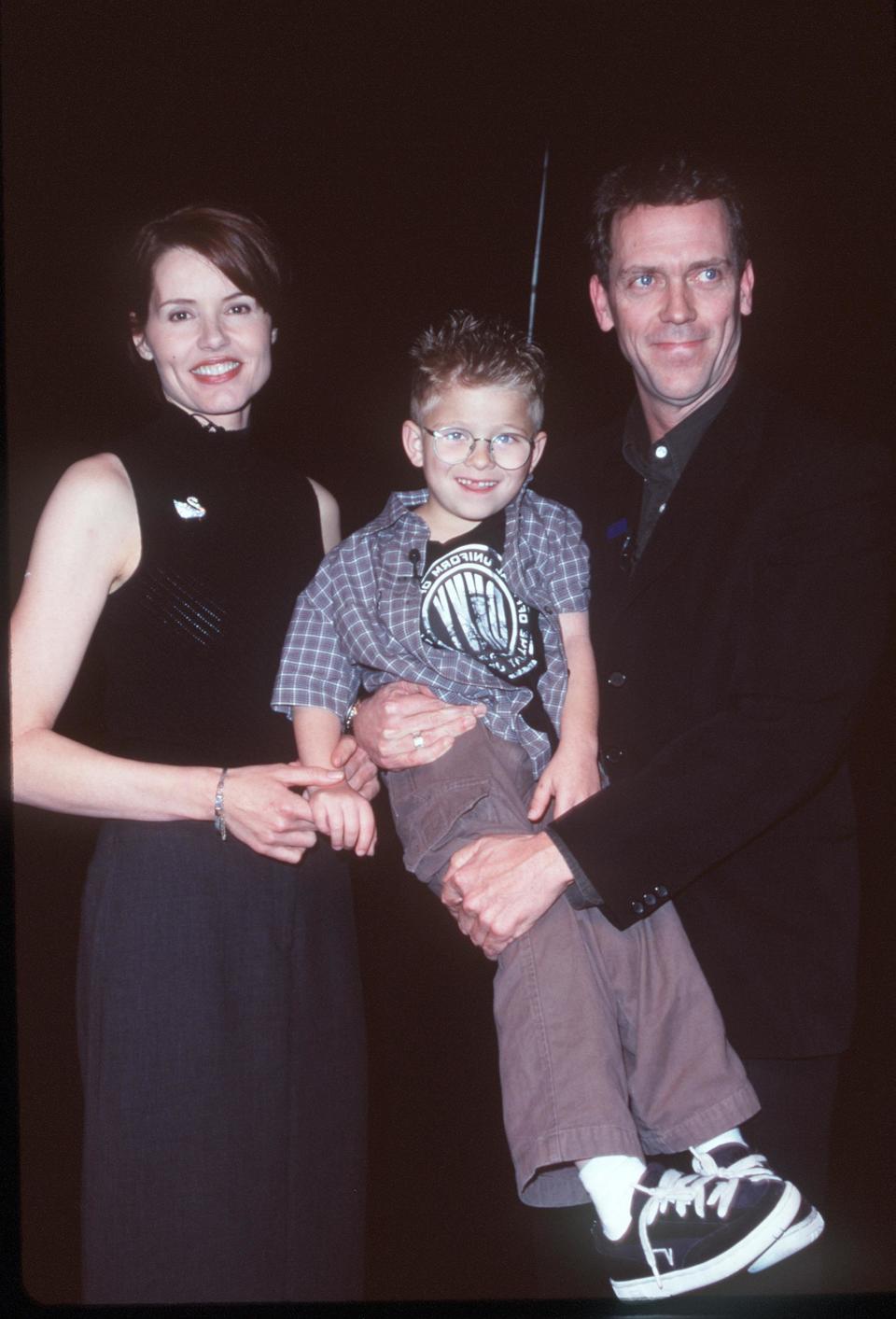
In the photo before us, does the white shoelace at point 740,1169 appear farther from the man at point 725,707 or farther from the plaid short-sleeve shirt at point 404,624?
the plaid short-sleeve shirt at point 404,624

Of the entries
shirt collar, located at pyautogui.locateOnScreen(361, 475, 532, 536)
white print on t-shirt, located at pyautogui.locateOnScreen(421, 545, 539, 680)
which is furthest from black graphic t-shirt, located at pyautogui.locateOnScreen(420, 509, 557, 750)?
shirt collar, located at pyautogui.locateOnScreen(361, 475, 532, 536)

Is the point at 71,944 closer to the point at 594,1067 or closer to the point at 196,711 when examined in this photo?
the point at 196,711

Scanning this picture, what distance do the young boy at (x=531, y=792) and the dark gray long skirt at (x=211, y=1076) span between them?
10.6 inches

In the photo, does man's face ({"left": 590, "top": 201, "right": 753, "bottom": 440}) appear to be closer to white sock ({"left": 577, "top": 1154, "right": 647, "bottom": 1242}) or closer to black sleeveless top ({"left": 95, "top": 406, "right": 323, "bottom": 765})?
black sleeveless top ({"left": 95, "top": 406, "right": 323, "bottom": 765})

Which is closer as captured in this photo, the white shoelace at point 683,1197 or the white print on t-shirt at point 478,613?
the white shoelace at point 683,1197

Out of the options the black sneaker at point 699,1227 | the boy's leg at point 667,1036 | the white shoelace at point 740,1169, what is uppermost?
the boy's leg at point 667,1036

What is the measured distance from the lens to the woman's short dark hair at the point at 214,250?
1977 mm

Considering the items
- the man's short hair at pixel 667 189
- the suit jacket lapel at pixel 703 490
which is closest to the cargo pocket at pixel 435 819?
the suit jacket lapel at pixel 703 490

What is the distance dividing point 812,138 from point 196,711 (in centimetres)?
183

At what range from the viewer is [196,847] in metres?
1.88

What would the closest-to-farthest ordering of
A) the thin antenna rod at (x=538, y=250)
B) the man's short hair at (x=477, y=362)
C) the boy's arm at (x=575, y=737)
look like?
1. the boy's arm at (x=575, y=737)
2. the man's short hair at (x=477, y=362)
3. the thin antenna rod at (x=538, y=250)

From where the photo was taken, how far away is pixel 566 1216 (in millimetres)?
2082

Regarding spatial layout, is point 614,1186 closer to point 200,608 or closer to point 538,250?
point 200,608

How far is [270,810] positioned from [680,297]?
51.9 inches
